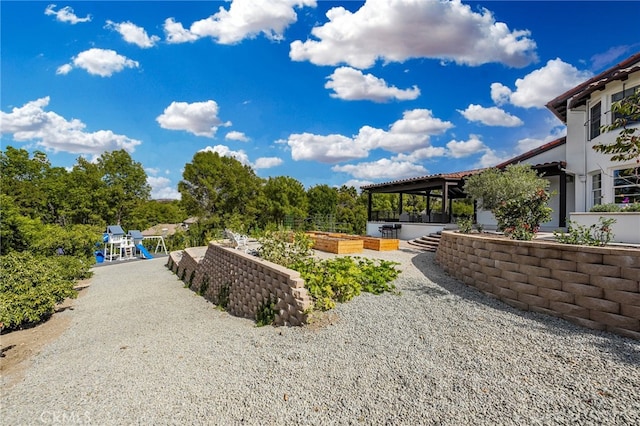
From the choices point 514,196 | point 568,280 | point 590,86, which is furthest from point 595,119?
point 568,280

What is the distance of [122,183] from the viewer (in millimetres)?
39219

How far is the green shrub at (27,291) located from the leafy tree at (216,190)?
66.6 feet

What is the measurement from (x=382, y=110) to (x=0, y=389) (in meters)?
19.6

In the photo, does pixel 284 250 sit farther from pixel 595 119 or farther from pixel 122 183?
pixel 122 183

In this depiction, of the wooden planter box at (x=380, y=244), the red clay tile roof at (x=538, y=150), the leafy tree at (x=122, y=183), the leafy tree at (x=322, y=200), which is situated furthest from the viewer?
the leafy tree at (x=122, y=183)

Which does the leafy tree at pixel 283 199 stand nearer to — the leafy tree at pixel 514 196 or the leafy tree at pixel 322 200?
the leafy tree at pixel 322 200

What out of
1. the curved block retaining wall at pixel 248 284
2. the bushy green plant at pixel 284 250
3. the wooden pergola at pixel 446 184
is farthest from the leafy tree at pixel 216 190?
the bushy green plant at pixel 284 250

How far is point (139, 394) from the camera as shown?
3740 mm

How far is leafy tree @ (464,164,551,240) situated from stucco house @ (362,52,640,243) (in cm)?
125

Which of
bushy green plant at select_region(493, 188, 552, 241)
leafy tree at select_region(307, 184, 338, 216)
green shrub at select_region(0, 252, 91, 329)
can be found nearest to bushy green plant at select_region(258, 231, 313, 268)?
bushy green plant at select_region(493, 188, 552, 241)

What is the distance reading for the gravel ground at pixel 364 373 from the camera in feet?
9.60

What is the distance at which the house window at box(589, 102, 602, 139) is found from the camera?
39.1 feet

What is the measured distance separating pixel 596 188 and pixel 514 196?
9.97 feet

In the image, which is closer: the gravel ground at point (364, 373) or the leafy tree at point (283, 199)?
the gravel ground at point (364, 373)
